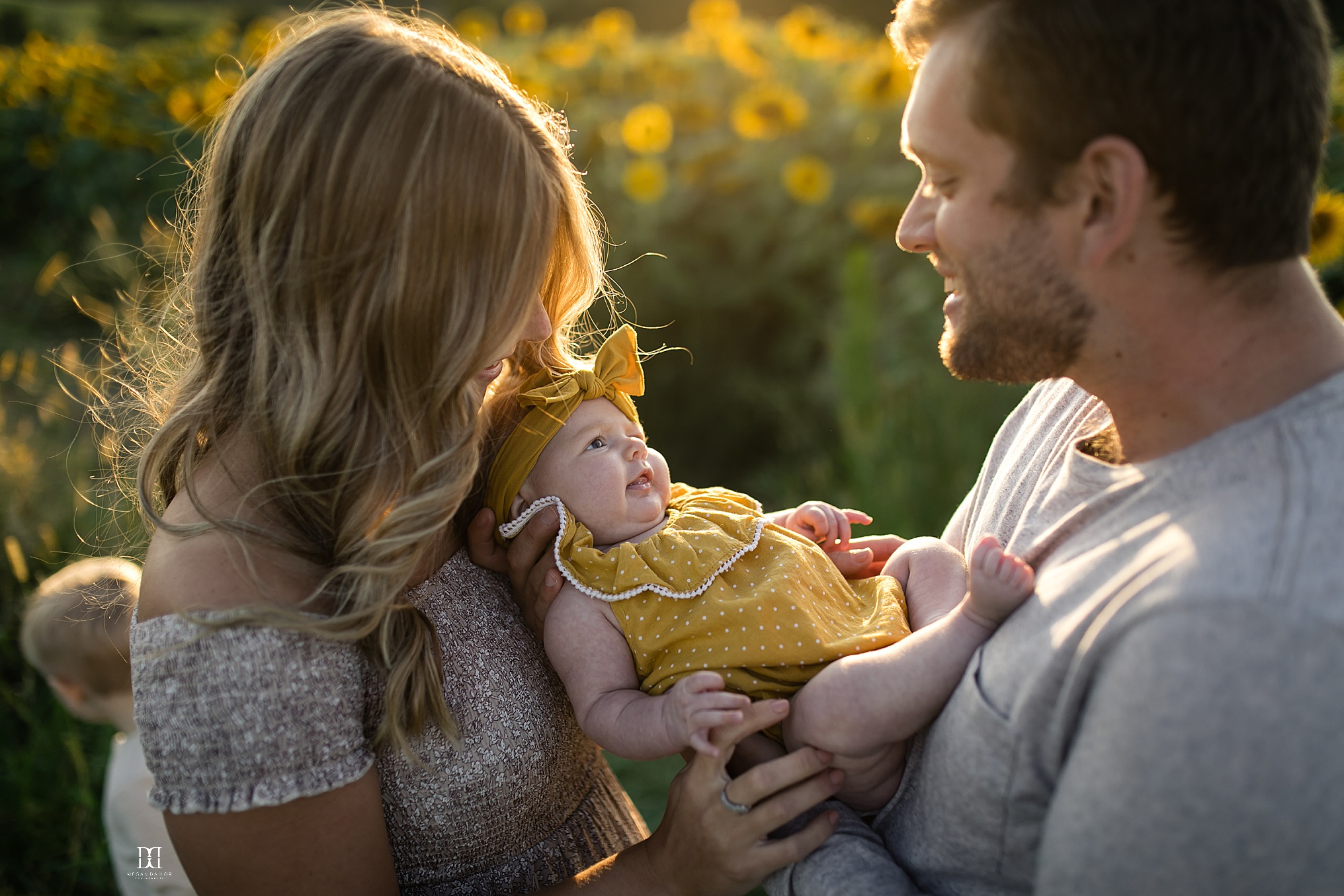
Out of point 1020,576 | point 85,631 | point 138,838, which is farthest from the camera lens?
point 85,631

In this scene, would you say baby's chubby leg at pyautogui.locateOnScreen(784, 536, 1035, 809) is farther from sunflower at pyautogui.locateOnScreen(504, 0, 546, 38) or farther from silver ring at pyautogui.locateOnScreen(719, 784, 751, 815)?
→ sunflower at pyautogui.locateOnScreen(504, 0, 546, 38)

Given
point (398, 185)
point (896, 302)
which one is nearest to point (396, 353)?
point (398, 185)

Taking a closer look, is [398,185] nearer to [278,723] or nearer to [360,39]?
[360,39]

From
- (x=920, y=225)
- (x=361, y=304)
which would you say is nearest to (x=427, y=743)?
(x=361, y=304)

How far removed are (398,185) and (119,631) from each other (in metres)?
2.12

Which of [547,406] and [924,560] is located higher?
[547,406]

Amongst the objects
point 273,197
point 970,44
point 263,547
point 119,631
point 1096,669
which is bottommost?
point 119,631

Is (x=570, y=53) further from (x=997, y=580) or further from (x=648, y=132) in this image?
(x=997, y=580)

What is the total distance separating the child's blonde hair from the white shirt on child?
313 millimetres

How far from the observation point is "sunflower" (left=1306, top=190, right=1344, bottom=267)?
126 inches

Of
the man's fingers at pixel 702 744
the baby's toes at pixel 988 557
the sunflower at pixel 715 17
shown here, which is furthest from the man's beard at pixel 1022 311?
the sunflower at pixel 715 17

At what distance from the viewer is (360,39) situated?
166 centimetres

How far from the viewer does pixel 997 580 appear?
1.57 m

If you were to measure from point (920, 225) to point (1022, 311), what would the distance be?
294 mm
